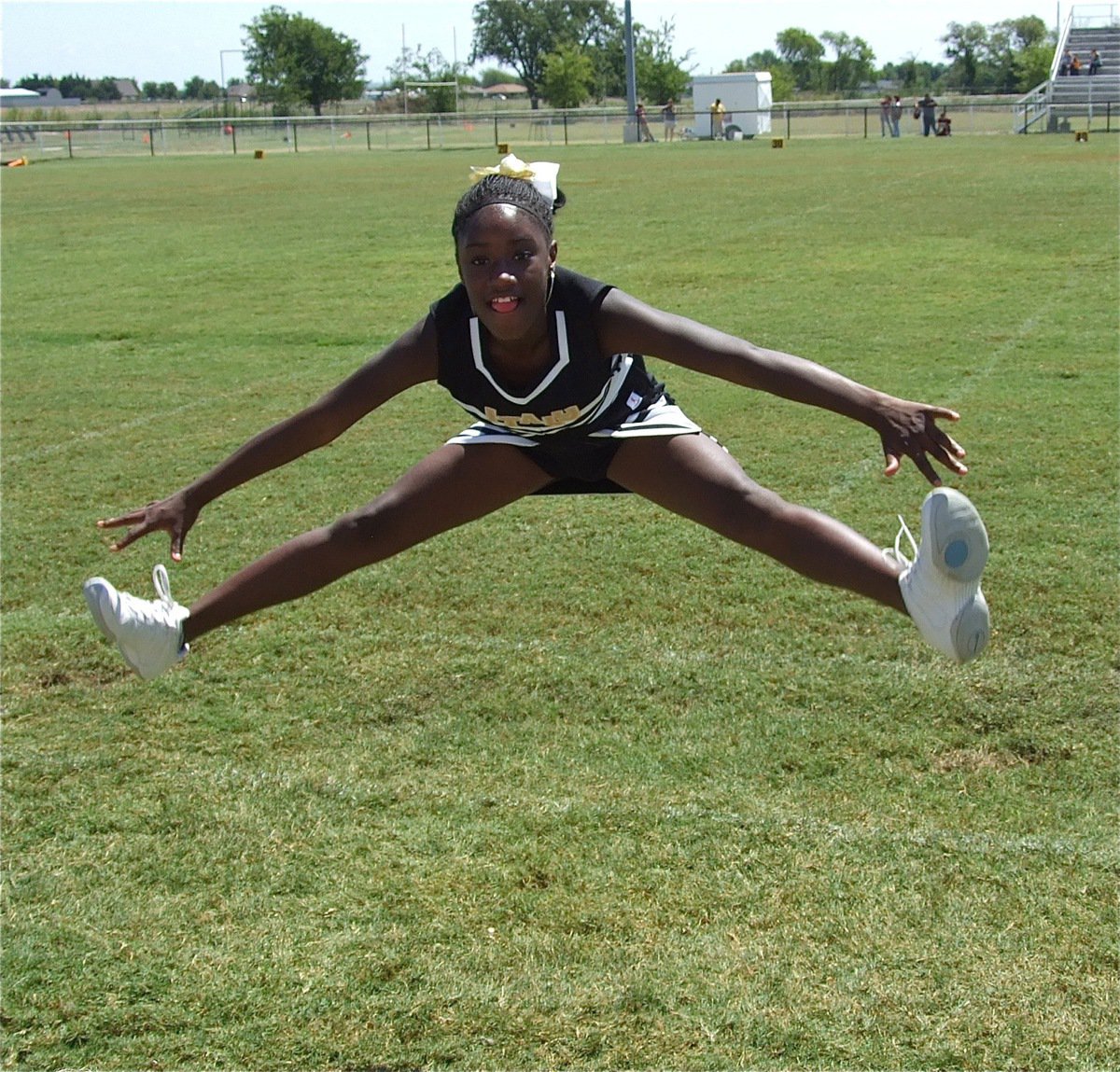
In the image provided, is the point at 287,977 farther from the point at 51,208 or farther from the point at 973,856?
the point at 51,208

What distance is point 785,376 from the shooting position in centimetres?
372

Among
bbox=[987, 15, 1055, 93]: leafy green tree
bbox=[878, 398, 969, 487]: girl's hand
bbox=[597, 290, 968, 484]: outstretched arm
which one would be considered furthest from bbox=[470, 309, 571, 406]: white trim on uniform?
bbox=[987, 15, 1055, 93]: leafy green tree

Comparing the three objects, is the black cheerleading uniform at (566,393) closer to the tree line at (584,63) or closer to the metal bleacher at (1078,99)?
the metal bleacher at (1078,99)

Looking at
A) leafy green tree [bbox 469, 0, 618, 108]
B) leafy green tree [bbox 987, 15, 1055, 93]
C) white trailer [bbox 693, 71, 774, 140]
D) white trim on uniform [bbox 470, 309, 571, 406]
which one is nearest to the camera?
white trim on uniform [bbox 470, 309, 571, 406]

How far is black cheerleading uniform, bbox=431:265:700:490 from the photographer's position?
408 cm

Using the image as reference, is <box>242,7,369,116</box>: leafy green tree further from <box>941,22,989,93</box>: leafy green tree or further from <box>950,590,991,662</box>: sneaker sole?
<box>950,590,991,662</box>: sneaker sole

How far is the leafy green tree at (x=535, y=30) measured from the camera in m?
88.7

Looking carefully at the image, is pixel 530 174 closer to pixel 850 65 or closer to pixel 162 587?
pixel 162 587

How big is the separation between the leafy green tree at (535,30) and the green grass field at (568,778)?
81536 mm

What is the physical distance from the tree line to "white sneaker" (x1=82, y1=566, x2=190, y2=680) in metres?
71.1

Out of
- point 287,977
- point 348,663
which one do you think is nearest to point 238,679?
point 348,663

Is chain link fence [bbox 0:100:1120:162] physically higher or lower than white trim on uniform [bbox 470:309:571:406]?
lower

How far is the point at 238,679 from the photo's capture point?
5984 millimetres

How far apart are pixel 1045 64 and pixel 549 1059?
Result: 73.7m
